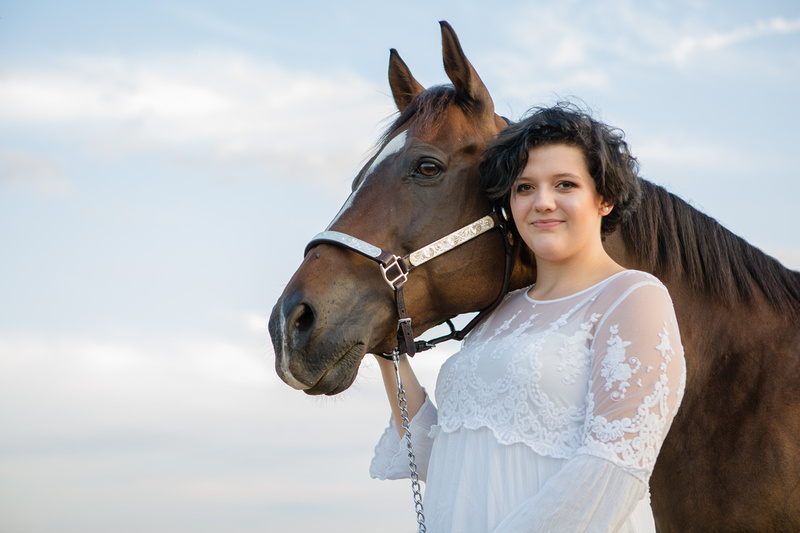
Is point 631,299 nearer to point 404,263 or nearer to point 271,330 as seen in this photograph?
point 404,263

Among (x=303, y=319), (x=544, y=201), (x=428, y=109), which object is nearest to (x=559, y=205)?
(x=544, y=201)

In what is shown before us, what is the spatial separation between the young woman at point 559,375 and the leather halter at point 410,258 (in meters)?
0.11

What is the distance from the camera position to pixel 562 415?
80.4 inches

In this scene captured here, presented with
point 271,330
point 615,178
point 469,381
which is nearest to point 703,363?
point 615,178

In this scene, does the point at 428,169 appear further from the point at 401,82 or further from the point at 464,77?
the point at 401,82

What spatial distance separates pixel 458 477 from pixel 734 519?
4.13 feet

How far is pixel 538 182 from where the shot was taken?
7.95ft

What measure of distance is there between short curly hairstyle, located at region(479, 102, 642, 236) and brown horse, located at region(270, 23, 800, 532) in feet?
0.88

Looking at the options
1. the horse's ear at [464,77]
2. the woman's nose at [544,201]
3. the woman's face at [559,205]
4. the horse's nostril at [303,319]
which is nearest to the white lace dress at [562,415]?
the woman's face at [559,205]

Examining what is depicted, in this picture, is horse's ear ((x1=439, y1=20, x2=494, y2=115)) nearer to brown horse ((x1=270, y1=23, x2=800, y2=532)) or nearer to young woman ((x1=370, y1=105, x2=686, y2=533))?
brown horse ((x1=270, y1=23, x2=800, y2=532))

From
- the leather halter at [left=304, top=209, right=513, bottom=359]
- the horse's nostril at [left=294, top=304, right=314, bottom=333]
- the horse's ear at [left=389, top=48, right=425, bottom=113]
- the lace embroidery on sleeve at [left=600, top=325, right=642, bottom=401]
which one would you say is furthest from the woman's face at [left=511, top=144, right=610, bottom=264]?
the horse's ear at [left=389, top=48, right=425, bottom=113]

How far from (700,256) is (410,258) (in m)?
1.36

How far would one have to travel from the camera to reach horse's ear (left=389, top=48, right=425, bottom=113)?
11.8ft

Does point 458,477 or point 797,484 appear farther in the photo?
point 797,484
